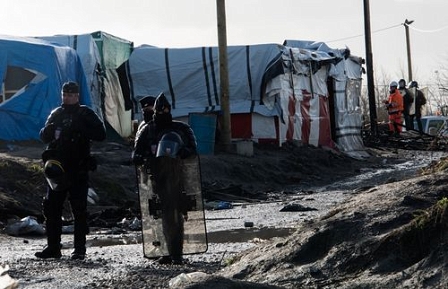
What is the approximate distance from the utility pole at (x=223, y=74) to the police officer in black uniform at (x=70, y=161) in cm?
1551

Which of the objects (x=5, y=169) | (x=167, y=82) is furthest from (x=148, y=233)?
(x=167, y=82)

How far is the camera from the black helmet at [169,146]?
Answer: 416 inches

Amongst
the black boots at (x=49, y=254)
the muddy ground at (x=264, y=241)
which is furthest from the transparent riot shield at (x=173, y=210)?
the black boots at (x=49, y=254)

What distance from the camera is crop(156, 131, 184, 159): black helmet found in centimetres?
1058

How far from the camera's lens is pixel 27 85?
2547cm

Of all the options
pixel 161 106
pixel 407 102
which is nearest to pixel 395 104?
pixel 407 102

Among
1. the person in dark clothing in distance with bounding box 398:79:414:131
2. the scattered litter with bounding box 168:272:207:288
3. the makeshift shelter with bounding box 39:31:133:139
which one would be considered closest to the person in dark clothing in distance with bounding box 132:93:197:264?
the scattered litter with bounding box 168:272:207:288

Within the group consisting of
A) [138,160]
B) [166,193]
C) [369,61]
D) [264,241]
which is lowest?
[264,241]

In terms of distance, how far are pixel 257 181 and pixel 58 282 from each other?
15.6 metres

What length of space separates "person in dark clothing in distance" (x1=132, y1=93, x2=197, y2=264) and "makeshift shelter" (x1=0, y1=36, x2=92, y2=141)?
1452 cm

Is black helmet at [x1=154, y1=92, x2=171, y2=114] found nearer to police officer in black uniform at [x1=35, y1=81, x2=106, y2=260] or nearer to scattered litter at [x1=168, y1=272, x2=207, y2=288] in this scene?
police officer in black uniform at [x1=35, y1=81, x2=106, y2=260]

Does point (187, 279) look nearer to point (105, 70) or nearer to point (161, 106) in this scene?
point (161, 106)

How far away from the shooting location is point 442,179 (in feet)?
29.8

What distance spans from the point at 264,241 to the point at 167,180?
3.85 feet
